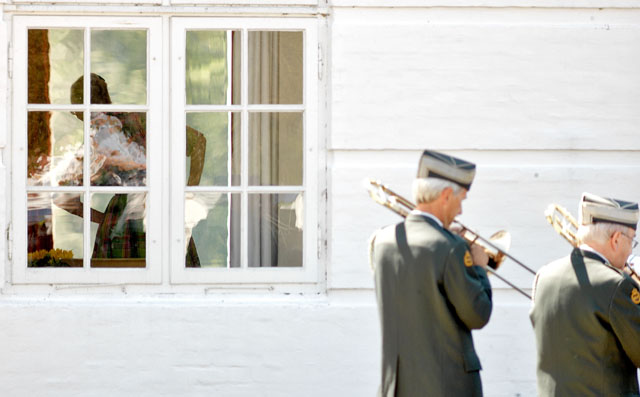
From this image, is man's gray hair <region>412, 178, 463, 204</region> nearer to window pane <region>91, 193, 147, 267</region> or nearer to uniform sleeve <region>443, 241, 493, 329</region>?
uniform sleeve <region>443, 241, 493, 329</region>

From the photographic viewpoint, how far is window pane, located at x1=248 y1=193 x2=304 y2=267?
612cm

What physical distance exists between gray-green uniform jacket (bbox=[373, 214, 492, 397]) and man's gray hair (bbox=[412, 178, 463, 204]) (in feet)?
0.27

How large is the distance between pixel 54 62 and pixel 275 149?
143 cm

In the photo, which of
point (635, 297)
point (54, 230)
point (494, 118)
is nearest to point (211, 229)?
point (54, 230)

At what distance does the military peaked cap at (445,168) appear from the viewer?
4.07m

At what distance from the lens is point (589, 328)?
3.79 metres

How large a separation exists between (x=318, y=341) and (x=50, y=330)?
5.12 ft

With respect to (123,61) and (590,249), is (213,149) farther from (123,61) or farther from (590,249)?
(590,249)

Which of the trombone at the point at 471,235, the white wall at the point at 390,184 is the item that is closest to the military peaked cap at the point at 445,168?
the trombone at the point at 471,235

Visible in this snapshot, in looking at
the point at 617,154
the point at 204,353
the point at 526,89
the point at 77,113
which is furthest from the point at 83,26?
the point at 617,154

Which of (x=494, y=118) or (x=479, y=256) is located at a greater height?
(x=494, y=118)

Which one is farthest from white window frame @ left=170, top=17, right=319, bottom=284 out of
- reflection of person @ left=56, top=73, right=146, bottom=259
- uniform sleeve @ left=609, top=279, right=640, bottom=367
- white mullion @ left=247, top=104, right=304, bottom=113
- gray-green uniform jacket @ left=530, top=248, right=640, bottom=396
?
uniform sleeve @ left=609, top=279, right=640, bottom=367

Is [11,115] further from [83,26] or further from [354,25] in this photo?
[354,25]

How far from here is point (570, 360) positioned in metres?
3.84
